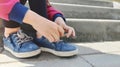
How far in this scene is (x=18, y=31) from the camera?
1.30 meters

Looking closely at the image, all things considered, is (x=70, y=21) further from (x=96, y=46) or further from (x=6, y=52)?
(x=6, y=52)

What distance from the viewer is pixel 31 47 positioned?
121 centimetres

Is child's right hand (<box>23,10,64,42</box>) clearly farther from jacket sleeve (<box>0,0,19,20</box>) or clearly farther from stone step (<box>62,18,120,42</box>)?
stone step (<box>62,18,120,42</box>)

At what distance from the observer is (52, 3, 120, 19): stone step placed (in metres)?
1.93

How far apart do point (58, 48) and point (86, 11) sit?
2.83 ft

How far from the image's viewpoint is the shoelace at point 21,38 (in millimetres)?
1260

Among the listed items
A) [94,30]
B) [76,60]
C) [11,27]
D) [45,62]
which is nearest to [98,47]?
[94,30]

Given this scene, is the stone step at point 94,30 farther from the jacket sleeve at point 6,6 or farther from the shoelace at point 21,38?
→ the jacket sleeve at point 6,6

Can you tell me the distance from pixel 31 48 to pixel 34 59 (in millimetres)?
57

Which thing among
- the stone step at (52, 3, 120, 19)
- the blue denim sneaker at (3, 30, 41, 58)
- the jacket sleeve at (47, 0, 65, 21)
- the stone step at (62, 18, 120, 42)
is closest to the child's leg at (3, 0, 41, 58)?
the blue denim sneaker at (3, 30, 41, 58)

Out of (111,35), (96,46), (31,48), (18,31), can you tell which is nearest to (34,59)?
(31,48)

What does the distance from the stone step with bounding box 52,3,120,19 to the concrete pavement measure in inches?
22.5

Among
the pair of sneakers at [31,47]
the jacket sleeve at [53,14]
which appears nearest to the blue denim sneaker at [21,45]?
the pair of sneakers at [31,47]

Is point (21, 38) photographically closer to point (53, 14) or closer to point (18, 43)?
point (18, 43)
